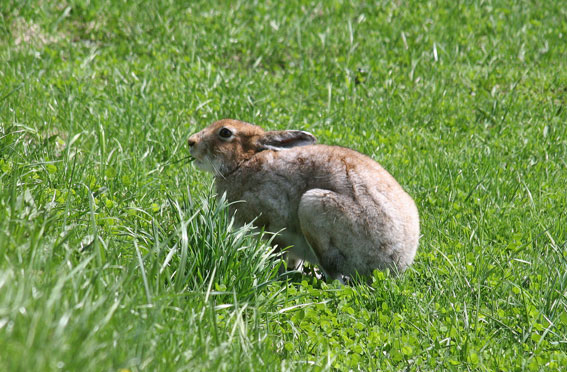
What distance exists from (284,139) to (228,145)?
53 cm

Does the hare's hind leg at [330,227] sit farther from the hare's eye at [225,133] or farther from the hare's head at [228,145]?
the hare's eye at [225,133]

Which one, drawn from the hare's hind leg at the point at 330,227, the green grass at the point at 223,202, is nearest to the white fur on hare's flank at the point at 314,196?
the hare's hind leg at the point at 330,227

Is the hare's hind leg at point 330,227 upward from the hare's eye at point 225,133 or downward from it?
downward

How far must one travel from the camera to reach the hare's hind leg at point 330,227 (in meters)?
5.68

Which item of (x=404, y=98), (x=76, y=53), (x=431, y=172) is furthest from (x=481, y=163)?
(x=76, y=53)

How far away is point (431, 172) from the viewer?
7141mm

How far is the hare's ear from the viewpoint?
250 inches

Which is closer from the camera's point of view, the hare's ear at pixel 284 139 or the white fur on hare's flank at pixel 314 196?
the white fur on hare's flank at pixel 314 196

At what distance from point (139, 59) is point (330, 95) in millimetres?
2445

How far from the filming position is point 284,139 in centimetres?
643

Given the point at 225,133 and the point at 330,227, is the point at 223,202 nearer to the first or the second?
the point at 330,227

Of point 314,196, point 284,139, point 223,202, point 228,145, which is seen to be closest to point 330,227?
point 314,196

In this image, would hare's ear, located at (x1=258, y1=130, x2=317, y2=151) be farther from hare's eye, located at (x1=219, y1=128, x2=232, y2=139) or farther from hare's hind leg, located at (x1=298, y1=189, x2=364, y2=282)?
hare's hind leg, located at (x1=298, y1=189, x2=364, y2=282)

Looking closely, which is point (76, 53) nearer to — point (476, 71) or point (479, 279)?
point (476, 71)
